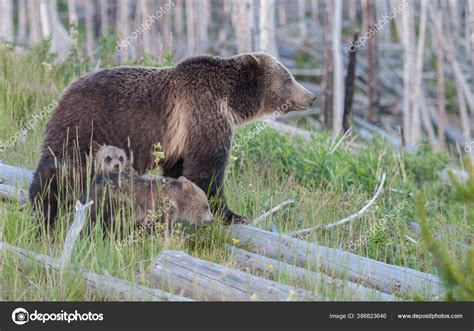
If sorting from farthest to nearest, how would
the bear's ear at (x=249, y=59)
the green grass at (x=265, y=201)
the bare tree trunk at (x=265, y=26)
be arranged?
the bare tree trunk at (x=265, y=26) < the bear's ear at (x=249, y=59) < the green grass at (x=265, y=201)

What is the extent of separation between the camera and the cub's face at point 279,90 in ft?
25.1

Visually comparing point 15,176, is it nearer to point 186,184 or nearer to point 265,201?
point 186,184

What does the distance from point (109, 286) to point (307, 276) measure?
1.42 metres

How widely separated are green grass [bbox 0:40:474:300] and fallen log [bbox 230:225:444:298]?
36 cm

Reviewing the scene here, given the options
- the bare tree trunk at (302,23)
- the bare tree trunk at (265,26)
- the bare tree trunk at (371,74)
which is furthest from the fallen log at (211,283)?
the bare tree trunk at (302,23)

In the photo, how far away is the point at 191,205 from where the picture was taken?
639 cm

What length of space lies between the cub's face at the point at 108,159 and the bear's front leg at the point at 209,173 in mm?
642

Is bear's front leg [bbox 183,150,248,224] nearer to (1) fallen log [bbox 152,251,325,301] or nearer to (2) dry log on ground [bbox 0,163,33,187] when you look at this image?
(2) dry log on ground [bbox 0,163,33,187]

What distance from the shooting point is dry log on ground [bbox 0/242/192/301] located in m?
4.96

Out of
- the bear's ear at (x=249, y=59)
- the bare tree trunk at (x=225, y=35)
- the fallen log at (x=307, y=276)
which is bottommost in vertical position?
the fallen log at (x=307, y=276)

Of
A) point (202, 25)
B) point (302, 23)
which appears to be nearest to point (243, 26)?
point (202, 25)

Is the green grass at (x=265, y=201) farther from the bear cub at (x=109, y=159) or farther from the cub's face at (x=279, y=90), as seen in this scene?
the cub's face at (x=279, y=90)

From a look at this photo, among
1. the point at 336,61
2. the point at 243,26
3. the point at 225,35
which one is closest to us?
the point at 243,26

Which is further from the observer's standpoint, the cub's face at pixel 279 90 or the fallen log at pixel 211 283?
the cub's face at pixel 279 90
